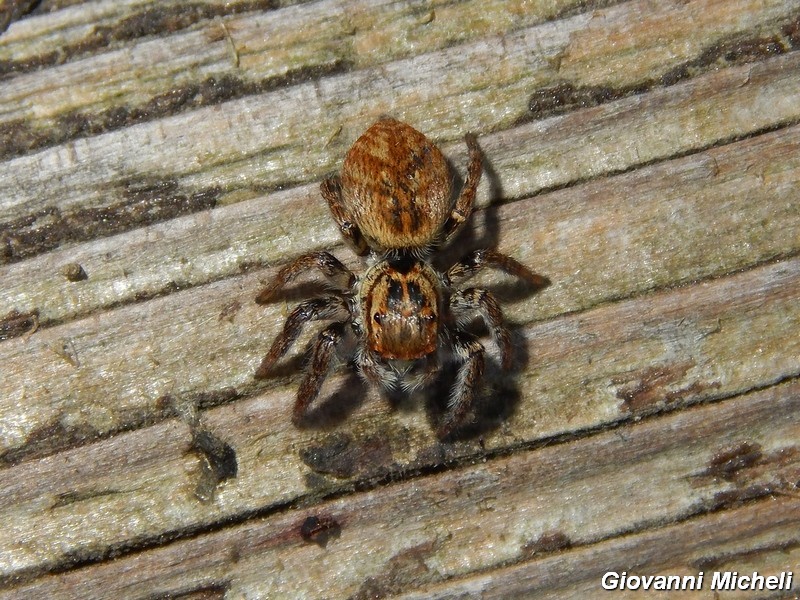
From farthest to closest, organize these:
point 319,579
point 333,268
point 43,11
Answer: point 43,11 → point 333,268 → point 319,579

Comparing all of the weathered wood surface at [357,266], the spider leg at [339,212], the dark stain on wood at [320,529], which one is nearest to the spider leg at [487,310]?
the weathered wood surface at [357,266]

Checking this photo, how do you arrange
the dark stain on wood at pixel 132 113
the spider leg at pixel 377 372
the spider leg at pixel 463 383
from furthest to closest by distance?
the dark stain on wood at pixel 132 113
the spider leg at pixel 377 372
the spider leg at pixel 463 383

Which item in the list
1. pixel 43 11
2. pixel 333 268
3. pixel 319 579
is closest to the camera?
pixel 319 579

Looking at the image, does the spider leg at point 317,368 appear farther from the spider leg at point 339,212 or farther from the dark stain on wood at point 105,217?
the dark stain on wood at point 105,217

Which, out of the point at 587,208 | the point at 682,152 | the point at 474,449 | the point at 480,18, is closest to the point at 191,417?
the point at 474,449

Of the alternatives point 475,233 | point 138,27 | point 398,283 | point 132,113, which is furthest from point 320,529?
point 138,27

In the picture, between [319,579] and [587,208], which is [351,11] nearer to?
[587,208]
